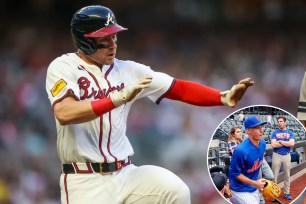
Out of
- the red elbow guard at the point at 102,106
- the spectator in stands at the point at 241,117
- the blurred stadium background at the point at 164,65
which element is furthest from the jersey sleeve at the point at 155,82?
the blurred stadium background at the point at 164,65

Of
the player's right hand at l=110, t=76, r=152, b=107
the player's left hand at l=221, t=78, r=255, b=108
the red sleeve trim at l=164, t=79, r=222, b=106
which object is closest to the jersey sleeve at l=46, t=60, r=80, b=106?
the player's right hand at l=110, t=76, r=152, b=107

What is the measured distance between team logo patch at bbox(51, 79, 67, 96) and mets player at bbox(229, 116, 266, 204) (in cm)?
134

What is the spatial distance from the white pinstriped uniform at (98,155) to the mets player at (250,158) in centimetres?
90

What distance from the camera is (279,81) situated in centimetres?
650

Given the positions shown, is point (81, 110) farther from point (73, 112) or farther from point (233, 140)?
point (233, 140)

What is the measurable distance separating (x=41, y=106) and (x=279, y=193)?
280 cm

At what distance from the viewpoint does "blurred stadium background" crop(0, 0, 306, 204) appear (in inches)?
224

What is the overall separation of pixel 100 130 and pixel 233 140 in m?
1.15

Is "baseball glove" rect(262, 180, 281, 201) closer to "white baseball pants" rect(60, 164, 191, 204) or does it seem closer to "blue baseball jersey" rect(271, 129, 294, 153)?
"blue baseball jersey" rect(271, 129, 294, 153)

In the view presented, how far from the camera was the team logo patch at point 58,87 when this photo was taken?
272cm

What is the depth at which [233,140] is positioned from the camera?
12.3ft

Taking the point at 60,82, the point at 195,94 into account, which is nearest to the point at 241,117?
the point at 195,94

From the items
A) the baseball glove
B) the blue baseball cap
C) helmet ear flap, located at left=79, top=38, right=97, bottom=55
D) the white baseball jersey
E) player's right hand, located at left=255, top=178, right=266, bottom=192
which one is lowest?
the baseball glove

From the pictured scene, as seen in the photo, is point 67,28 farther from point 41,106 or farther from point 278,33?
point 278,33
